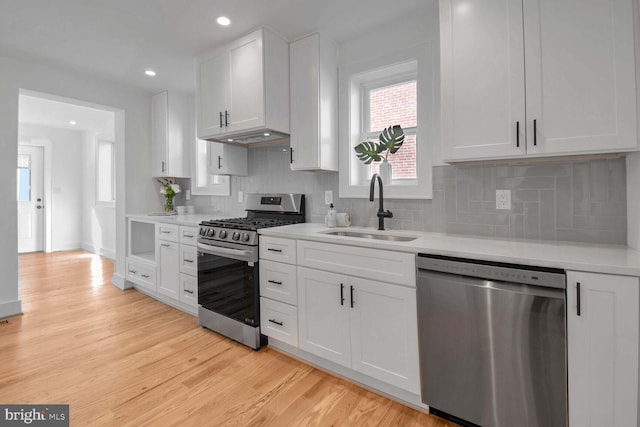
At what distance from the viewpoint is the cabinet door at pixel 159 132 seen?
4.03 meters

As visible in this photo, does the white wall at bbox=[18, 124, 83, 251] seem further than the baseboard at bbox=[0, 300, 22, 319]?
Yes

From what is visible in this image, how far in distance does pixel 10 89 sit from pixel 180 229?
2.15 metres

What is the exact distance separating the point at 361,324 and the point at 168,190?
3331 millimetres

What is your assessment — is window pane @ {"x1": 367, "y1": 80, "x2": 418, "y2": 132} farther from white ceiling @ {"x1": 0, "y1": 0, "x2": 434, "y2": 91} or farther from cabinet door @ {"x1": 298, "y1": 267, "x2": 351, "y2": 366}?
cabinet door @ {"x1": 298, "y1": 267, "x2": 351, "y2": 366}

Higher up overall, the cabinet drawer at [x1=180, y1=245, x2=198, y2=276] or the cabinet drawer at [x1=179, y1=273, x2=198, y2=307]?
the cabinet drawer at [x1=180, y1=245, x2=198, y2=276]

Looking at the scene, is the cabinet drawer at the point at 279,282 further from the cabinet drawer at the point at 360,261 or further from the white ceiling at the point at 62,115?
the white ceiling at the point at 62,115

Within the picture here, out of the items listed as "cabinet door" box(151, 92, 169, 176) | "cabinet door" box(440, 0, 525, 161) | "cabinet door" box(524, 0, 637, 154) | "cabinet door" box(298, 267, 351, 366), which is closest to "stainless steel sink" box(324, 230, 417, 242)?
"cabinet door" box(298, 267, 351, 366)

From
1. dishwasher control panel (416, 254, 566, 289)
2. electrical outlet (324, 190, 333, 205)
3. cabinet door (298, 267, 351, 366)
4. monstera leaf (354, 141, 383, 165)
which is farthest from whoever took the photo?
electrical outlet (324, 190, 333, 205)

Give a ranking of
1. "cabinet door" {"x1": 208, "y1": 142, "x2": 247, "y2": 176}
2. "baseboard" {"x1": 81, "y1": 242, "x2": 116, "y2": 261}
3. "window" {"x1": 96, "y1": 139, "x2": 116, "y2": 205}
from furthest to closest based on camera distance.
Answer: "window" {"x1": 96, "y1": 139, "x2": 116, "y2": 205} → "baseboard" {"x1": 81, "y1": 242, "x2": 116, "y2": 261} → "cabinet door" {"x1": 208, "y1": 142, "x2": 247, "y2": 176}

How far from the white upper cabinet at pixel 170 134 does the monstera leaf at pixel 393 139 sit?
2.91 meters

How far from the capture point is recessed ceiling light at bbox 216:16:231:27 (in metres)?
2.41

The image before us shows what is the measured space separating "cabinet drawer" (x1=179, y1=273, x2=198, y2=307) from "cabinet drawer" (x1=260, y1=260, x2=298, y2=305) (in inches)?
37.5

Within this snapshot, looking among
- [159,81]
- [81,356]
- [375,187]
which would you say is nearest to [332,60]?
[375,187]

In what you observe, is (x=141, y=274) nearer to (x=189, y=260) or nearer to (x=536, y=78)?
(x=189, y=260)
